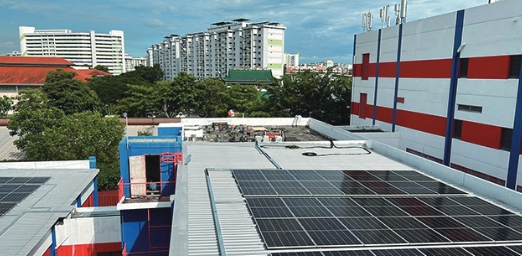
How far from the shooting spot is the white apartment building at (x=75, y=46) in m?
156

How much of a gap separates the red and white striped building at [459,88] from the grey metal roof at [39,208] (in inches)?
756

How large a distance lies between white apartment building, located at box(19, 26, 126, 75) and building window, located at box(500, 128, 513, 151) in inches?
6502

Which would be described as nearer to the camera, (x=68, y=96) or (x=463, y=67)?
(x=463, y=67)

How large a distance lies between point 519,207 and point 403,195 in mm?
2893

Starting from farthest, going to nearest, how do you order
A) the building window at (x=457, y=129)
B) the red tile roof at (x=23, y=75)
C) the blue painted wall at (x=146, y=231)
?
the red tile roof at (x=23, y=75) → the building window at (x=457, y=129) → the blue painted wall at (x=146, y=231)

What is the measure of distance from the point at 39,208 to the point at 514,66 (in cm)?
2108

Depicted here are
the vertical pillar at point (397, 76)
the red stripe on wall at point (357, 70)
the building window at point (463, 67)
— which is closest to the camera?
the building window at point (463, 67)

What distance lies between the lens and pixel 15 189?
14.4 meters

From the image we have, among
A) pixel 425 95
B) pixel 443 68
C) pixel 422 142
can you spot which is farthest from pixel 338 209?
pixel 425 95

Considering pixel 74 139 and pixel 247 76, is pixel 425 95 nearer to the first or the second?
pixel 74 139

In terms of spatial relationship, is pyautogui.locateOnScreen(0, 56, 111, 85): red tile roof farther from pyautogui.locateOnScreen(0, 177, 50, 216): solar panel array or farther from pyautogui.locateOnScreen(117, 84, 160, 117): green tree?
pyautogui.locateOnScreen(0, 177, 50, 216): solar panel array

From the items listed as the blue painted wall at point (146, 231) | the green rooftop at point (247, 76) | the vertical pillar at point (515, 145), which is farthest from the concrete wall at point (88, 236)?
the green rooftop at point (247, 76)

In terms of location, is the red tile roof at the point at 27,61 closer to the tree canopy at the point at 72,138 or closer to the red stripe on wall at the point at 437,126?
the tree canopy at the point at 72,138

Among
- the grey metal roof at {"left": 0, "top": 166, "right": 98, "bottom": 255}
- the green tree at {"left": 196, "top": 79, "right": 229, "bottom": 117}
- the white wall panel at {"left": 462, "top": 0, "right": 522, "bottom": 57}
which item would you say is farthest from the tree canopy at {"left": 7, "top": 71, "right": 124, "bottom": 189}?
the white wall panel at {"left": 462, "top": 0, "right": 522, "bottom": 57}
